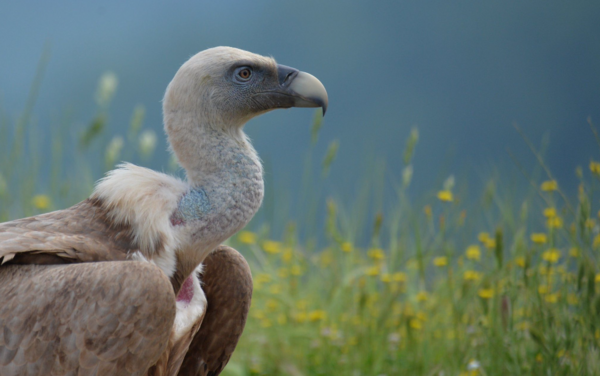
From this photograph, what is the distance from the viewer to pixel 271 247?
515cm

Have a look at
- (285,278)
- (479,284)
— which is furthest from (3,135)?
(479,284)

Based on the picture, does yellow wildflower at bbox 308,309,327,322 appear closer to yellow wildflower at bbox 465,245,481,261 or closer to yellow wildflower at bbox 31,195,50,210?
yellow wildflower at bbox 465,245,481,261

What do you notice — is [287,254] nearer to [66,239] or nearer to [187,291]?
[187,291]

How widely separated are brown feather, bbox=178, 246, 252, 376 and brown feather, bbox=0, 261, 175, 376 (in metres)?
0.81

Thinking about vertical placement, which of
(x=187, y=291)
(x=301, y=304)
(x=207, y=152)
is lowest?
(x=301, y=304)

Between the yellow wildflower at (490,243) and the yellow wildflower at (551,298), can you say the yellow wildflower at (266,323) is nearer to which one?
the yellow wildflower at (490,243)

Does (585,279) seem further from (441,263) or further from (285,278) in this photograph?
(285,278)

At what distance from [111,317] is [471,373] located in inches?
85.0

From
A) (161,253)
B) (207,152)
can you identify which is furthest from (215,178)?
(161,253)

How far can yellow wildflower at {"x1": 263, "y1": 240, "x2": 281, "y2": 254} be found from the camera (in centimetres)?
510

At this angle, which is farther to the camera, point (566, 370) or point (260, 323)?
point (260, 323)

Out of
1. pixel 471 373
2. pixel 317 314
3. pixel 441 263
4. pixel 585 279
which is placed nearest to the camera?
pixel 585 279

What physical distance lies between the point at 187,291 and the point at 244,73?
103cm

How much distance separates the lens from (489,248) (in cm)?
420
